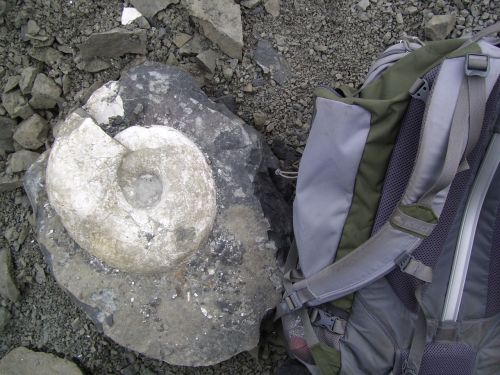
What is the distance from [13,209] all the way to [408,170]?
2135 millimetres

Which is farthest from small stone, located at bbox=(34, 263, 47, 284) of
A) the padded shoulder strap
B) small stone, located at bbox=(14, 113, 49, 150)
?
the padded shoulder strap

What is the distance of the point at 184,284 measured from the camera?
87.7 inches

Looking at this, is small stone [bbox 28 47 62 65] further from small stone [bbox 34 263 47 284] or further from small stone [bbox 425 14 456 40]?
small stone [bbox 425 14 456 40]

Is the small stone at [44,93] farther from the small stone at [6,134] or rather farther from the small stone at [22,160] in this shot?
the small stone at [22,160]

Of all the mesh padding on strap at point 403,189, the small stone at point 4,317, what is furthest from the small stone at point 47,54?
the mesh padding on strap at point 403,189

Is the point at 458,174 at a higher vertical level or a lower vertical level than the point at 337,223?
higher

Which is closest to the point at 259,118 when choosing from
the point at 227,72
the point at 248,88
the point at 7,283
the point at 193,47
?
the point at 248,88

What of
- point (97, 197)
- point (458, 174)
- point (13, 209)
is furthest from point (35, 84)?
point (458, 174)

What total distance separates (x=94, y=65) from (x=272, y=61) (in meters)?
0.96

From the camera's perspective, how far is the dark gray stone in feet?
8.64

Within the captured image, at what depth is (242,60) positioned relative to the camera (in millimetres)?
2641

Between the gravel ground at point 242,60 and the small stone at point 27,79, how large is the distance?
0.06m

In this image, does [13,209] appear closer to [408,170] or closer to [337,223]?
[337,223]

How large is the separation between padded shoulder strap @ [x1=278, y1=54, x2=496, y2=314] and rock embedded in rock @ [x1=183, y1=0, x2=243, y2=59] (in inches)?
46.8
